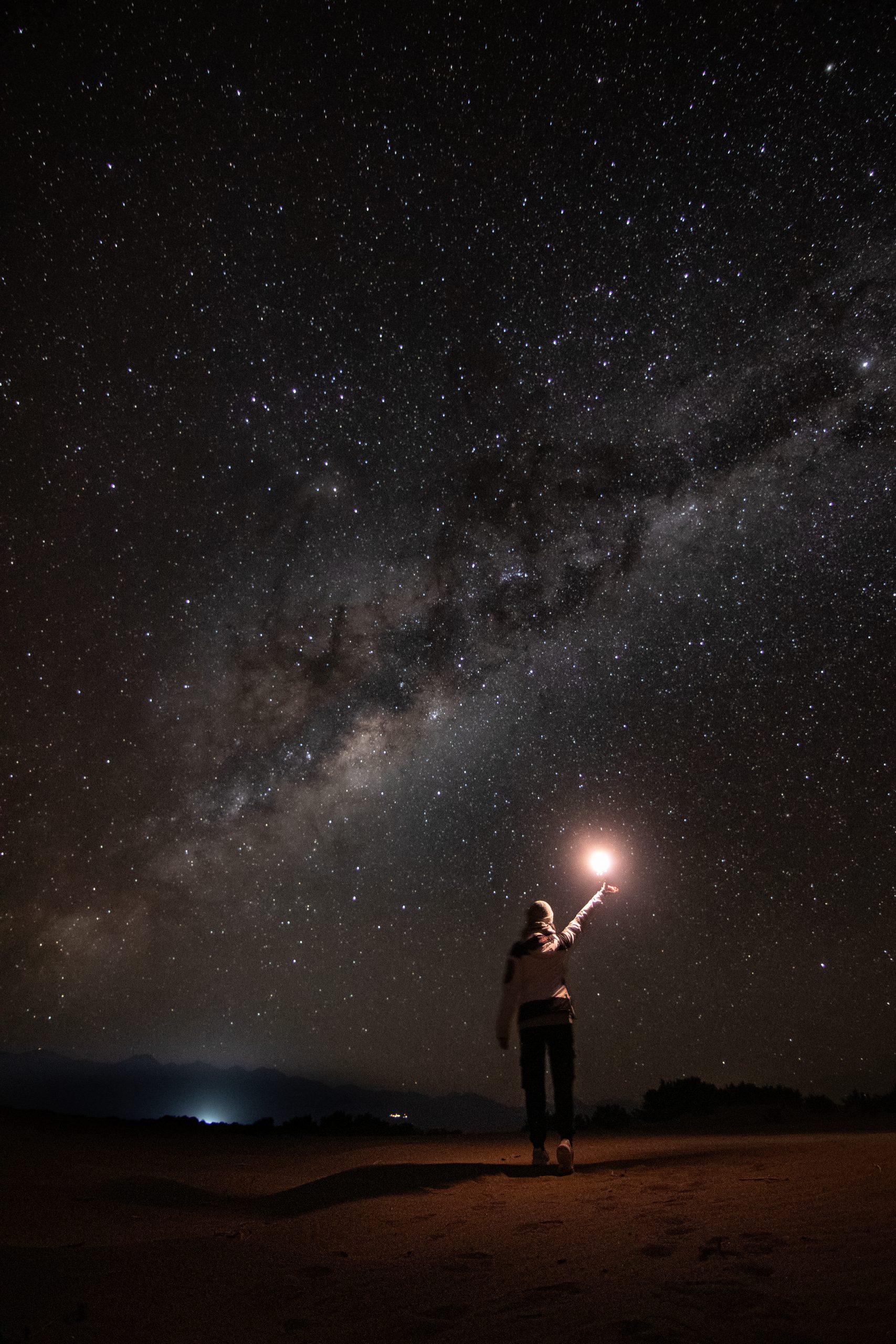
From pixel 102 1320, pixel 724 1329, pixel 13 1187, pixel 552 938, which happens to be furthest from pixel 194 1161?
pixel 724 1329

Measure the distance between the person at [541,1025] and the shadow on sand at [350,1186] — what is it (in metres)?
0.33

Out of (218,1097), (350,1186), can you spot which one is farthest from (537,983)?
(218,1097)

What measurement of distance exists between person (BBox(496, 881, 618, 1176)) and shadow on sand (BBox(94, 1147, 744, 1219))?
0.33 metres

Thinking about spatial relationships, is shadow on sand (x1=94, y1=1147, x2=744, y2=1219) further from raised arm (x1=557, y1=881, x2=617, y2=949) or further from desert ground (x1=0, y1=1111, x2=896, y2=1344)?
raised arm (x1=557, y1=881, x2=617, y2=949)

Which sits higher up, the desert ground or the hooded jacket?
the hooded jacket

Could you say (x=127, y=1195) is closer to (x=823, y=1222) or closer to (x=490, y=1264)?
(x=490, y=1264)

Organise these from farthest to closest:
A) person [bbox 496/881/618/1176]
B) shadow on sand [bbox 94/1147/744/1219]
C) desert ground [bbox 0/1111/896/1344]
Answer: person [bbox 496/881/618/1176], shadow on sand [bbox 94/1147/744/1219], desert ground [bbox 0/1111/896/1344]

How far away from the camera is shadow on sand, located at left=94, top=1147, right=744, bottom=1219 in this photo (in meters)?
4.48

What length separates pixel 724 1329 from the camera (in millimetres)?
1997

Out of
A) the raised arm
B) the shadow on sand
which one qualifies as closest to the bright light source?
the raised arm

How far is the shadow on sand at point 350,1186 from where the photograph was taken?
4.48m

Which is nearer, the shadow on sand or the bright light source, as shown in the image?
the shadow on sand

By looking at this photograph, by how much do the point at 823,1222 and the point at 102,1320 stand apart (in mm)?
2861

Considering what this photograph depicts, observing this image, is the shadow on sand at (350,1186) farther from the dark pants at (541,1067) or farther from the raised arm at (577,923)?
the raised arm at (577,923)
